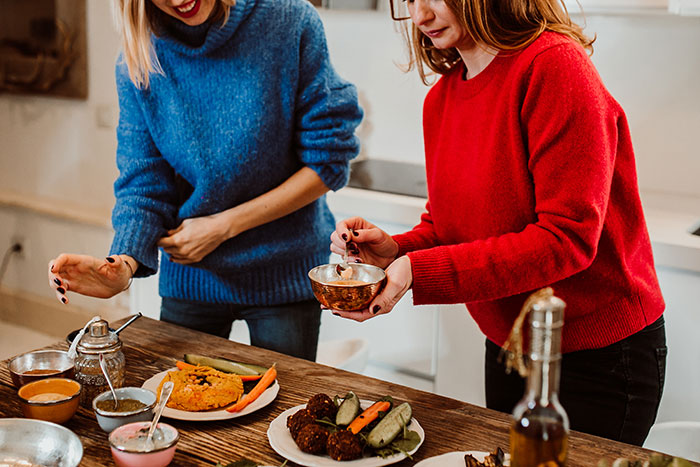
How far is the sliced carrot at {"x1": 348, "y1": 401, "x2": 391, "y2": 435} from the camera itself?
1.16 meters

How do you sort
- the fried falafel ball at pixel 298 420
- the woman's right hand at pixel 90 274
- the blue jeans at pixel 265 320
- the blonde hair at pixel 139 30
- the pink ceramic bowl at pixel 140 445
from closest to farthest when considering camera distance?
the pink ceramic bowl at pixel 140 445, the fried falafel ball at pixel 298 420, the woman's right hand at pixel 90 274, the blonde hair at pixel 139 30, the blue jeans at pixel 265 320

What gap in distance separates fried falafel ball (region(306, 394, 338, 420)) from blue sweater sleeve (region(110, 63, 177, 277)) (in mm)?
617

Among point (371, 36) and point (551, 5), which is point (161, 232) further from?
point (371, 36)

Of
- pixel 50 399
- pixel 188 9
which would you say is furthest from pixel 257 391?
pixel 188 9

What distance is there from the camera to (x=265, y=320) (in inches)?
69.4

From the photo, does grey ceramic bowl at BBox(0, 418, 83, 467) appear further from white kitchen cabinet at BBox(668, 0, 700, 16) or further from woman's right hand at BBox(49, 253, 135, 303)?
white kitchen cabinet at BBox(668, 0, 700, 16)

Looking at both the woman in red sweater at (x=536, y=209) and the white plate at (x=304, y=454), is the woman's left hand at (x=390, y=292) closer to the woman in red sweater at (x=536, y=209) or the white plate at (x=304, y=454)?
the woman in red sweater at (x=536, y=209)

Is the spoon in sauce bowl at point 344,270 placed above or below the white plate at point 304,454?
above

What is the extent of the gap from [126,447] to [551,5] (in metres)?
0.99

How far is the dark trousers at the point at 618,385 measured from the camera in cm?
138

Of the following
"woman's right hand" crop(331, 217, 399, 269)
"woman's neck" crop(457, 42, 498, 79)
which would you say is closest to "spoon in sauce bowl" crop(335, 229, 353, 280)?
"woman's right hand" crop(331, 217, 399, 269)

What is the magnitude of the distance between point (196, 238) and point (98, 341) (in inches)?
17.6

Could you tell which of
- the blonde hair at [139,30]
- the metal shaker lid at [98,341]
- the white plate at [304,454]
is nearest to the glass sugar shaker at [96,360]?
the metal shaker lid at [98,341]

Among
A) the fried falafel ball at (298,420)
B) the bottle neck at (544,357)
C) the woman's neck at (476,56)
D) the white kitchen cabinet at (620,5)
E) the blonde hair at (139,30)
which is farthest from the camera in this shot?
the white kitchen cabinet at (620,5)
